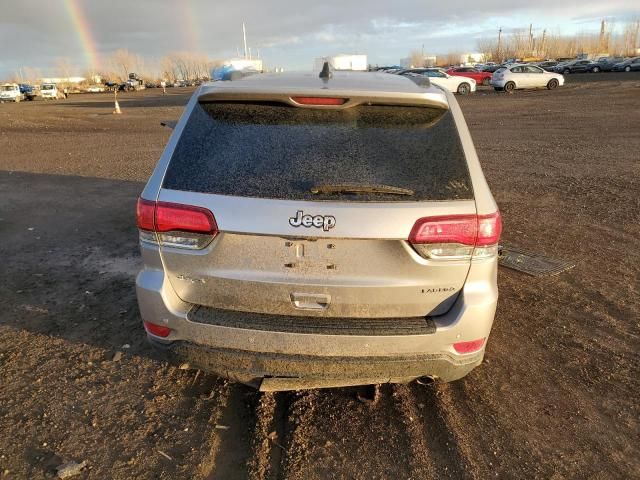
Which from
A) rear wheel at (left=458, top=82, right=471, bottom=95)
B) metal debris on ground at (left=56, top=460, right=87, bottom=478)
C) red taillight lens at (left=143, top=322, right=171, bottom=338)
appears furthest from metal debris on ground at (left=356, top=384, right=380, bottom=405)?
rear wheel at (left=458, top=82, right=471, bottom=95)

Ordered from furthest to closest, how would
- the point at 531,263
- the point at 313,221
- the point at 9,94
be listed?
1. the point at 9,94
2. the point at 531,263
3. the point at 313,221

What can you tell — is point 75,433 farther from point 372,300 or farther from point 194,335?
point 372,300

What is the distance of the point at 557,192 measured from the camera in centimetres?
802

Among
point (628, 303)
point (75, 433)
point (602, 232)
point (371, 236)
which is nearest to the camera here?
point (371, 236)

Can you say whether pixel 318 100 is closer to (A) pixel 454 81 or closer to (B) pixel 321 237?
(B) pixel 321 237

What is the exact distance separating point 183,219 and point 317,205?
70 cm

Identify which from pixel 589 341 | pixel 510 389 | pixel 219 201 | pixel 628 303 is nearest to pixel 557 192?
pixel 628 303

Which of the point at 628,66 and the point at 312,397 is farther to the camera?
the point at 628,66

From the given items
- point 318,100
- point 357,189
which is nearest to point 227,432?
point 357,189

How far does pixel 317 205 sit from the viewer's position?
7.62 feet

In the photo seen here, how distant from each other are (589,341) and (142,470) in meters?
3.27

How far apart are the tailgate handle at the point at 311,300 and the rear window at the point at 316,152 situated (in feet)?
1.63

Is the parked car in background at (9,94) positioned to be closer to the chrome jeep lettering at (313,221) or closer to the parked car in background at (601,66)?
the chrome jeep lettering at (313,221)

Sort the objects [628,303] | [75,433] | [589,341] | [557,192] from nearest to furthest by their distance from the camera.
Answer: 1. [75,433]
2. [589,341]
3. [628,303]
4. [557,192]
